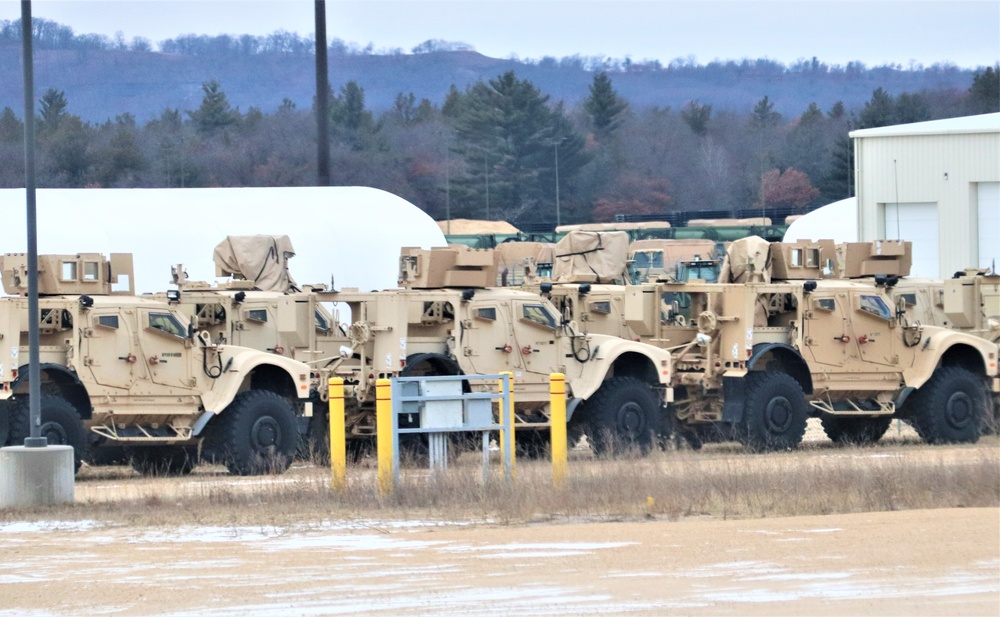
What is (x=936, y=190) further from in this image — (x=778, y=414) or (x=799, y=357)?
(x=778, y=414)

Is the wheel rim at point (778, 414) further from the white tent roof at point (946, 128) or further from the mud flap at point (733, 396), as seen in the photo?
the white tent roof at point (946, 128)

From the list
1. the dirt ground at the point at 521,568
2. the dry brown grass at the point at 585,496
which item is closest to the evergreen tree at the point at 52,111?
the dry brown grass at the point at 585,496

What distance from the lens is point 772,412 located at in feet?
70.5

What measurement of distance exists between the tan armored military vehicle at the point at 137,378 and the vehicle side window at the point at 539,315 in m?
2.85

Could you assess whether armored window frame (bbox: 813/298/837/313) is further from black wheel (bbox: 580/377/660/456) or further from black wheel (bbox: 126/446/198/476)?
black wheel (bbox: 126/446/198/476)

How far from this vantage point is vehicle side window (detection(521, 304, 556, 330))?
21.0 meters

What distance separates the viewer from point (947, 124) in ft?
123

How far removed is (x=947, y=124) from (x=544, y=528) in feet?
86.7

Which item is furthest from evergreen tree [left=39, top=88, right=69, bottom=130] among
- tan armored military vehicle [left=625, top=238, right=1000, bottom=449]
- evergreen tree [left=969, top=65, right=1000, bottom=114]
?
tan armored military vehicle [left=625, top=238, right=1000, bottom=449]

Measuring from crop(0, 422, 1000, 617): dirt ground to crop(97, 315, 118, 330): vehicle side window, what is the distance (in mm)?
→ 4791

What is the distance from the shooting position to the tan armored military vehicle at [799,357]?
21.6 m

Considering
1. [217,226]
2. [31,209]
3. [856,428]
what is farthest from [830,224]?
[31,209]

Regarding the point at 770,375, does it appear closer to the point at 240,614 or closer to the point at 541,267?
the point at 541,267

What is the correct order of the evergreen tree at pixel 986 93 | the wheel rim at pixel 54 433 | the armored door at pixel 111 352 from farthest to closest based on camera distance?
the evergreen tree at pixel 986 93, the armored door at pixel 111 352, the wheel rim at pixel 54 433
